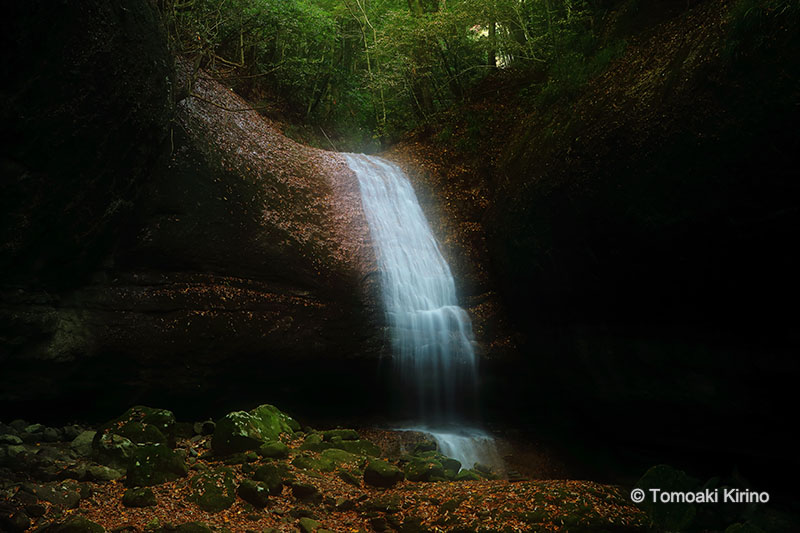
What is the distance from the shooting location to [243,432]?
16.6ft

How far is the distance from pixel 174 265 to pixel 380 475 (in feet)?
13.0

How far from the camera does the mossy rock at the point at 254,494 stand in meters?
3.99

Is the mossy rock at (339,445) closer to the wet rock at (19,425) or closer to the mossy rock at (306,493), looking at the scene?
the mossy rock at (306,493)

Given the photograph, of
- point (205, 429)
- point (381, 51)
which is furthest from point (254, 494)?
point (381, 51)

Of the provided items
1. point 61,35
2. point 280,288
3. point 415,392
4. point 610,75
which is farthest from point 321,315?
point 610,75

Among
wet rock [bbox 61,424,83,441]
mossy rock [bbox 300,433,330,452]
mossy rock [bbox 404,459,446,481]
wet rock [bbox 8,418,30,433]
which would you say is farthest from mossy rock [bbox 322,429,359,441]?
wet rock [bbox 8,418,30,433]

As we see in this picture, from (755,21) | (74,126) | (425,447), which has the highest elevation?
(755,21)

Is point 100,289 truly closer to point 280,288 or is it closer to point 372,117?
point 280,288

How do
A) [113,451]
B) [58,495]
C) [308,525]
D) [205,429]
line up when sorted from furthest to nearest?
1. [205,429]
2. [113,451]
3. [308,525]
4. [58,495]

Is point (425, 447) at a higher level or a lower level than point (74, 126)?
lower

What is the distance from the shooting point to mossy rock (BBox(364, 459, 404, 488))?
4781 mm

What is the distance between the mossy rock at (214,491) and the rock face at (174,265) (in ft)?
8.01

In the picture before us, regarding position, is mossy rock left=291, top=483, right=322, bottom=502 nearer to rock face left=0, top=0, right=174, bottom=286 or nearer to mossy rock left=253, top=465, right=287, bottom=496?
mossy rock left=253, top=465, right=287, bottom=496

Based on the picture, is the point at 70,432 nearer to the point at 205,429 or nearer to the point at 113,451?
the point at 113,451
